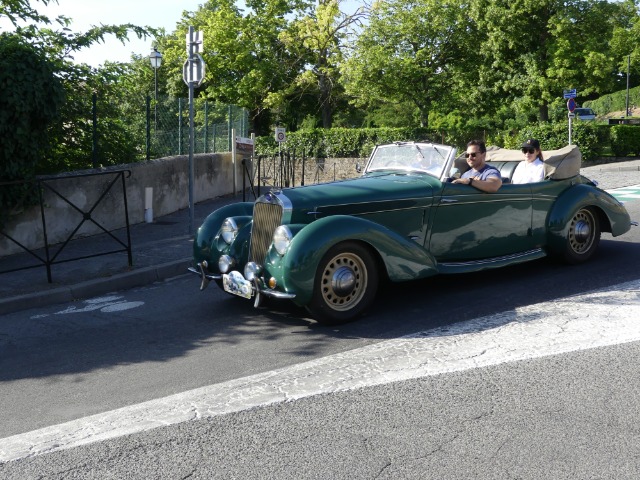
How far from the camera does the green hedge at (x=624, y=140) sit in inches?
1168

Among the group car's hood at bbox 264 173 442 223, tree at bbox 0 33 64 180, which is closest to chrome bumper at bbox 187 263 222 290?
car's hood at bbox 264 173 442 223

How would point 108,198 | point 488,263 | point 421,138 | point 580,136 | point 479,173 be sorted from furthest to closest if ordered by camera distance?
point 421,138
point 580,136
point 108,198
point 479,173
point 488,263

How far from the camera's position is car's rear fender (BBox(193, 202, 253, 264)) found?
7.33m

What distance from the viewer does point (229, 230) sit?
7.24 meters

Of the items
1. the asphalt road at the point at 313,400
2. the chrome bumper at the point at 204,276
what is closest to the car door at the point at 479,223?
the asphalt road at the point at 313,400

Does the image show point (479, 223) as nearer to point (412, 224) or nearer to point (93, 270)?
point (412, 224)

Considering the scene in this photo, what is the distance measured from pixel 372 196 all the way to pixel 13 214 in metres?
6.12

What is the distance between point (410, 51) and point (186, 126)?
73.8 ft

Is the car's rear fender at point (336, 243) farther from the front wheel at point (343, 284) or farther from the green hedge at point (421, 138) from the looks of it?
the green hedge at point (421, 138)

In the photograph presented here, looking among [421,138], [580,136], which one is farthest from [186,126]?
[421,138]

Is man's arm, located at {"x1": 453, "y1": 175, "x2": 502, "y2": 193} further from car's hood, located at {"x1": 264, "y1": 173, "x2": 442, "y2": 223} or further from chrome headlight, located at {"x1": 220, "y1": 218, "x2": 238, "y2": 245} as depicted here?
chrome headlight, located at {"x1": 220, "y1": 218, "x2": 238, "y2": 245}

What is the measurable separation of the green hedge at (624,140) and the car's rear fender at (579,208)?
895 inches

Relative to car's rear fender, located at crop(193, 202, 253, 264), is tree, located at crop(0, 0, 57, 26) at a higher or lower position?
higher

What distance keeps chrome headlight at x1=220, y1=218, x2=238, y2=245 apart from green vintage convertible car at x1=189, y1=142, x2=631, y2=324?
0.04 ft
